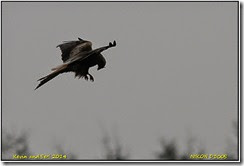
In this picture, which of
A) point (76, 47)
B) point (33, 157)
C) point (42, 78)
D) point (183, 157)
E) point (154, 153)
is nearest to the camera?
point (42, 78)

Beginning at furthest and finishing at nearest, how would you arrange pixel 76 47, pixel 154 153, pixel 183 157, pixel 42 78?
pixel 154 153
pixel 183 157
pixel 76 47
pixel 42 78

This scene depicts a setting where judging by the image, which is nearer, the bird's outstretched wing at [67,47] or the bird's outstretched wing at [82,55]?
the bird's outstretched wing at [82,55]

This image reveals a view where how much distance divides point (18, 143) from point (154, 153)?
418cm

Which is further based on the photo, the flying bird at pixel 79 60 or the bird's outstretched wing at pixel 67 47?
the bird's outstretched wing at pixel 67 47

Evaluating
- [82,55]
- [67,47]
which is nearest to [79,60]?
[82,55]

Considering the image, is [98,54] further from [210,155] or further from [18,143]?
[18,143]

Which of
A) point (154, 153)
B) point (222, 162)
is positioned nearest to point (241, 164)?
point (222, 162)

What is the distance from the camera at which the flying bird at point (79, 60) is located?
19016 millimetres

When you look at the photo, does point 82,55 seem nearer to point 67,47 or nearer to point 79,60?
point 79,60

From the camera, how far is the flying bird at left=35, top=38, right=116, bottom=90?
19.0 meters

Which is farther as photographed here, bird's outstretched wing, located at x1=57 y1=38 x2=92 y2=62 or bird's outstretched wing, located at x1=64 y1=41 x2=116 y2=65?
bird's outstretched wing, located at x1=57 y1=38 x2=92 y2=62

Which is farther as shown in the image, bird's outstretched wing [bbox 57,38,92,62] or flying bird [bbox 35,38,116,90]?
bird's outstretched wing [bbox 57,38,92,62]

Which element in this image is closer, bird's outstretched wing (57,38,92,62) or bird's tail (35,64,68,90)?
bird's tail (35,64,68,90)

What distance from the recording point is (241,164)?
2167 centimetres
